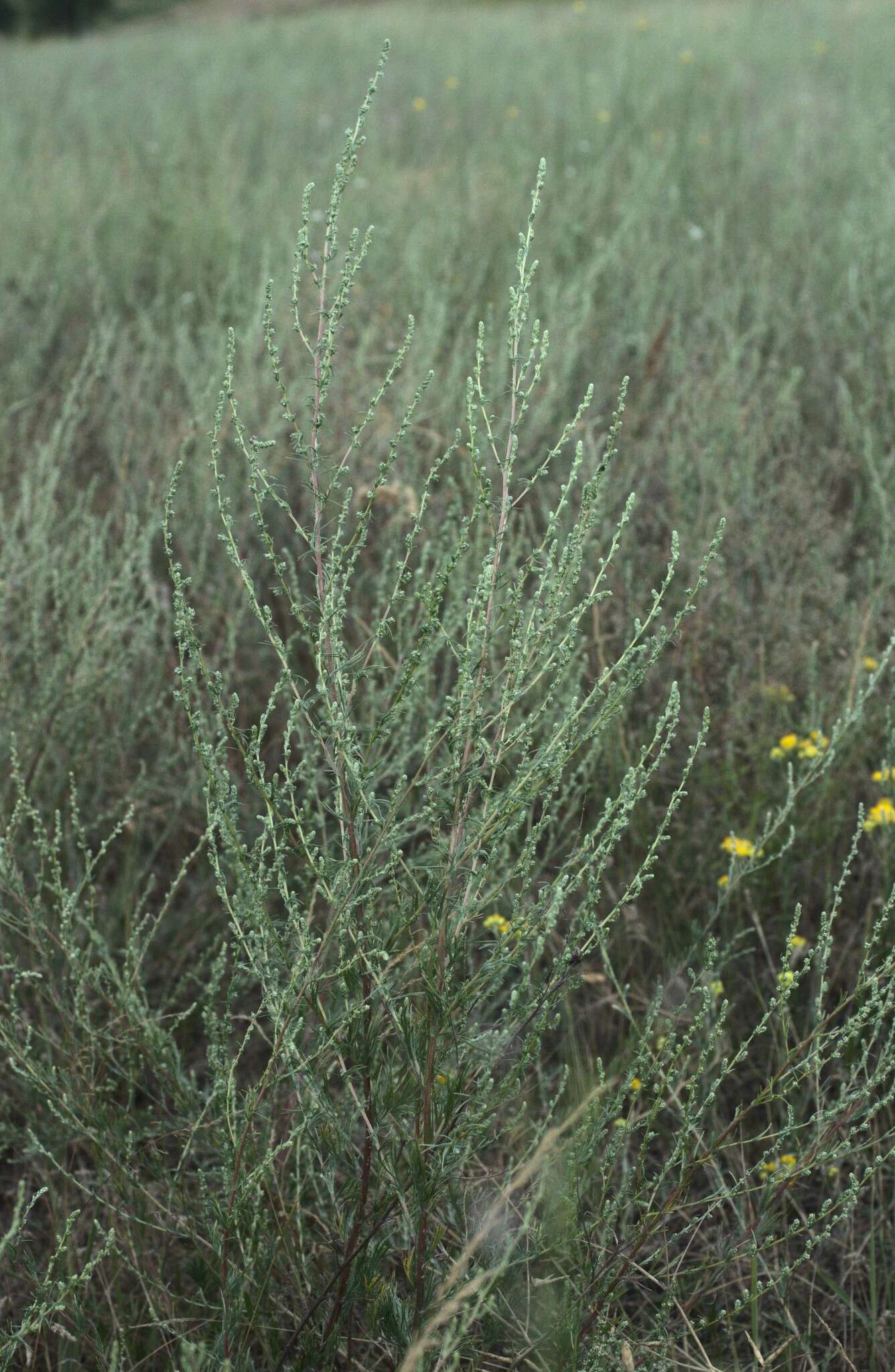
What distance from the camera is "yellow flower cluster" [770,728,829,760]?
1825 millimetres

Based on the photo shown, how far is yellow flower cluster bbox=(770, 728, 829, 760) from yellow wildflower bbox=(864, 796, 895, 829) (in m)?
0.13

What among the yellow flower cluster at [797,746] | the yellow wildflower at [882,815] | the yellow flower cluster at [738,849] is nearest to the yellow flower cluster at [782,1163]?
the yellow flower cluster at [738,849]

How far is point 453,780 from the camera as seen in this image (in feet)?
3.53

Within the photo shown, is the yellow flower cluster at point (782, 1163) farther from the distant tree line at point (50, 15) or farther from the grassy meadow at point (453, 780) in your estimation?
the distant tree line at point (50, 15)

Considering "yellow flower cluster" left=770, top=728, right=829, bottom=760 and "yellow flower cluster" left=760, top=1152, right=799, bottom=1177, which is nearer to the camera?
"yellow flower cluster" left=760, top=1152, right=799, bottom=1177

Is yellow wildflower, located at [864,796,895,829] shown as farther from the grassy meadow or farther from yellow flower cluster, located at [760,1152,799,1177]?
yellow flower cluster, located at [760,1152,799,1177]

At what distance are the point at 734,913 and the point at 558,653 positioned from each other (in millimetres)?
903

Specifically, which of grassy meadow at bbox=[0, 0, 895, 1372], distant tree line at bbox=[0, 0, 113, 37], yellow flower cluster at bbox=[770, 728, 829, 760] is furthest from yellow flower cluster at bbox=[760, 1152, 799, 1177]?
distant tree line at bbox=[0, 0, 113, 37]

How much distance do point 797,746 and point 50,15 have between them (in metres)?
23.9

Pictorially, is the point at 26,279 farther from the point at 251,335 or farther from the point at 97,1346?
the point at 97,1346

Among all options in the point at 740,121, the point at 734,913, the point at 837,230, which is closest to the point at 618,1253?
the point at 734,913

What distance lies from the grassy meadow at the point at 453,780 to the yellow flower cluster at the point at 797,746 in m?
0.01

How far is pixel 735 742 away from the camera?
208 centimetres

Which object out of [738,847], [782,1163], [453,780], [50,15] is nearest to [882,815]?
[738,847]
